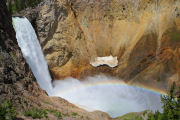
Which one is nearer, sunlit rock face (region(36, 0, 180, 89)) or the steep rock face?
the steep rock face

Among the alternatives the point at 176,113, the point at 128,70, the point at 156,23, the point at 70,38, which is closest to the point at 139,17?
the point at 156,23

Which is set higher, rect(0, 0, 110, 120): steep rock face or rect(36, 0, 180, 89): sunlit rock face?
rect(36, 0, 180, 89): sunlit rock face

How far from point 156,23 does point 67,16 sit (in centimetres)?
893

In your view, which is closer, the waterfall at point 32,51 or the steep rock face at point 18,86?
the steep rock face at point 18,86

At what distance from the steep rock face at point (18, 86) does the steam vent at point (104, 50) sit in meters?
1.31

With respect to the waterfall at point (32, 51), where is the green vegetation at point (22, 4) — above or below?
above

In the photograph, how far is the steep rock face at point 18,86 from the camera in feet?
28.1

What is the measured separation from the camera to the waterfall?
17469 millimetres

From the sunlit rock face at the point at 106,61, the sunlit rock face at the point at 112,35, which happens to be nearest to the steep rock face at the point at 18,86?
the sunlit rock face at the point at 112,35

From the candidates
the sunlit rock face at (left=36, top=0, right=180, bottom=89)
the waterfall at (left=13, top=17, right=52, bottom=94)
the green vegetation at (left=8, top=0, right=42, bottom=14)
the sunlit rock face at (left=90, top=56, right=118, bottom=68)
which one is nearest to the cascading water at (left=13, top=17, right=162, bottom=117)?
the waterfall at (left=13, top=17, right=52, bottom=94)

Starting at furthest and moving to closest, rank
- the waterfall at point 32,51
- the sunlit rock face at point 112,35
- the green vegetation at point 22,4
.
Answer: the green vegetation at point 22,4 → the waterfall at point 32,51 → the sunlit rock face at point 112,35

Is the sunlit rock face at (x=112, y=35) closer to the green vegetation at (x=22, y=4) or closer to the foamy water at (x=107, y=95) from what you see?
the foamy water at (x=107, y=95)

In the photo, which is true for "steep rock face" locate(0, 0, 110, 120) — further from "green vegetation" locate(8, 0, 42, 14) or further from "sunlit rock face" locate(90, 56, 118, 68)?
"green vegetation" locate(8, 0, 42, 14)

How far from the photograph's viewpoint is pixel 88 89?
61.3 feet
